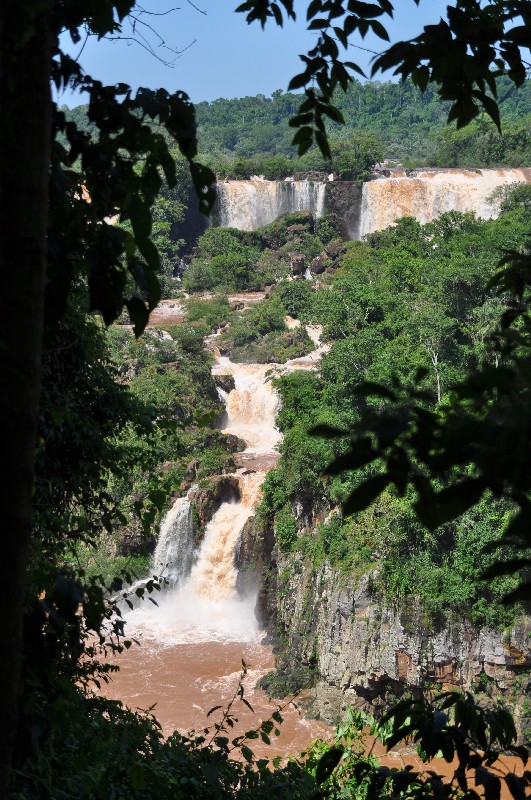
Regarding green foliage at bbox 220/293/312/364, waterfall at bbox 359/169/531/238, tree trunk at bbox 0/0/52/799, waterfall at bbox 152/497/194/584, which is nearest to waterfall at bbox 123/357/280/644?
waterfall at bbox 152/497/194/584

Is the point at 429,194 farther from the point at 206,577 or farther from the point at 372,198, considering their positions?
the point at 206,577

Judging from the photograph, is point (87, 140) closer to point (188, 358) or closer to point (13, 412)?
point (13, 412)

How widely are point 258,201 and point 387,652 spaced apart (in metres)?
25.2

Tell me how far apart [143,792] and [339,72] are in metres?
2.37

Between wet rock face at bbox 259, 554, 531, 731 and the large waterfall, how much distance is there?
20.5m

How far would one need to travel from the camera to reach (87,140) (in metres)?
1.31

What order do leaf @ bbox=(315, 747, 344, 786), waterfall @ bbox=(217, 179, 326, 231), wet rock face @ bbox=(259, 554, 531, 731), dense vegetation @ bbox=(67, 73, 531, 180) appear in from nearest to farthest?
leaf @ bbox=(315, 747, 344, 786)
wet rock face @ bbox=(259, 554, 531, 731)
waterfall @ bbox=(217, 179, 326, 231)
dense vegetation @ bbox=(67, 73, 531, 180)

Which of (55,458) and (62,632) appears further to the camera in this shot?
(55,458)

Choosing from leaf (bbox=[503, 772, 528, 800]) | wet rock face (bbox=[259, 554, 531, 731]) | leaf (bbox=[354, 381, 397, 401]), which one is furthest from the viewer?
wet rock face (bbox=[259, 554, 531, 731])

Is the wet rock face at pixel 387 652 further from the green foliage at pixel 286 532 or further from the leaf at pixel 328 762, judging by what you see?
the leaf at pixel 328 762

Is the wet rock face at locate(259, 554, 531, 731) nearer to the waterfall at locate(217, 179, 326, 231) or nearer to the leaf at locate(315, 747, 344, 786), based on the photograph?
the leaf at locate(315, 747, 344, 786)

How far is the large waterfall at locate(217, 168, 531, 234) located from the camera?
30969 millimetres

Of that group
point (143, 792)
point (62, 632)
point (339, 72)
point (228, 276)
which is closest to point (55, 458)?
point (143, 792)

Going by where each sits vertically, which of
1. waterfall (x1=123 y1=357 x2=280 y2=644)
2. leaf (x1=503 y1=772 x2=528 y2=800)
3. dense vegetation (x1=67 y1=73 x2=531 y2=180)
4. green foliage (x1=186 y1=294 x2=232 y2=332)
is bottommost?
waterfall (x1=123 y1=357 x2=280 y2=644)
